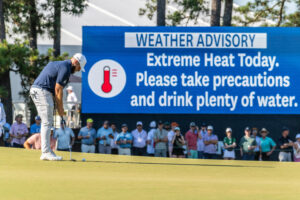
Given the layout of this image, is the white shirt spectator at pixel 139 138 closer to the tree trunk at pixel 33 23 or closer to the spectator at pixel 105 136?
the spectator at pixel 105 136

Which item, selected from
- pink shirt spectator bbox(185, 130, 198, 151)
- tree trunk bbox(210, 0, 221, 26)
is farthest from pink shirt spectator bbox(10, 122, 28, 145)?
tree trunk bbox(210, 0, 221, 26)

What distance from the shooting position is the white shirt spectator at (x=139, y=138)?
17.3 metres

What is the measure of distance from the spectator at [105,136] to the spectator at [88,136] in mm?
178

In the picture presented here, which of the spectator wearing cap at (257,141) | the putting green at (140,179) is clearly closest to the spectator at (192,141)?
the spectator wearing cap at (257,141)

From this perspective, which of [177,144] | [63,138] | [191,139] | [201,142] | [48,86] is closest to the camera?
[48,86]

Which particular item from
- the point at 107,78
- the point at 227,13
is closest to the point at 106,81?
the point at 107,78

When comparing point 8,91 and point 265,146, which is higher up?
point 8,91

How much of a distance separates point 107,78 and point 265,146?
4.71 meters

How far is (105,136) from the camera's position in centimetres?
1736

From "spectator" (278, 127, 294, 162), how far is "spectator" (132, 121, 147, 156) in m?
3.73

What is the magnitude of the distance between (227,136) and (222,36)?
2.75 m

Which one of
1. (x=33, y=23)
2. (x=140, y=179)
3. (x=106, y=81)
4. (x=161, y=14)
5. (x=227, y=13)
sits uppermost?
(x=227, y=13)

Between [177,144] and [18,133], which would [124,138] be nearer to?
[177,144]

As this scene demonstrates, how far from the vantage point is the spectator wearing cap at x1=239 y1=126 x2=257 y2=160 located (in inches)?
679
